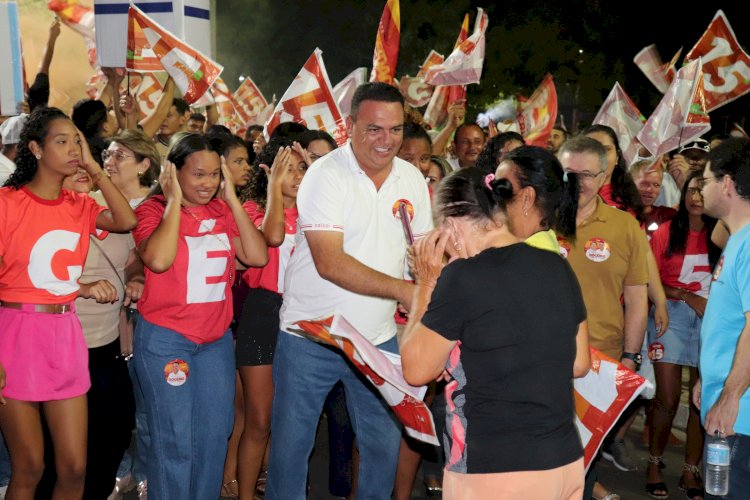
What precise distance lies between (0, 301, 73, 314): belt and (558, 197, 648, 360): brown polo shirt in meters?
2.98

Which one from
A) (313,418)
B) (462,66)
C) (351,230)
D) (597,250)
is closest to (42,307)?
(313,418)

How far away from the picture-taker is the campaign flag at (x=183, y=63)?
28.8 feet

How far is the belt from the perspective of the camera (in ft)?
16.1

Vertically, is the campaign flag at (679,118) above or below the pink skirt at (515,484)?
above

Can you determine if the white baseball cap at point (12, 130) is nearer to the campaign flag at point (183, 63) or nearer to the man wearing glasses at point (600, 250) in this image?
the campaign flag at point (183, 63)

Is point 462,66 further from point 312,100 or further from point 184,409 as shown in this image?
point 184,409

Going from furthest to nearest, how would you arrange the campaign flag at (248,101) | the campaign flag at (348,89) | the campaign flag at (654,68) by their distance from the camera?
the campaign flag at (248,101) < the campaign flag at (654,68) < the campaign flag at (348,89)

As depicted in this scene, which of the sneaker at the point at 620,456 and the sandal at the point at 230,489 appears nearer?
the sandal at the point at 230,489

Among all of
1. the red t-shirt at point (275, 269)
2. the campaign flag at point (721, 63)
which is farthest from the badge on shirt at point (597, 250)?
the campaign flag at point (721, 63)

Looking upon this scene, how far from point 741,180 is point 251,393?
10.6ft

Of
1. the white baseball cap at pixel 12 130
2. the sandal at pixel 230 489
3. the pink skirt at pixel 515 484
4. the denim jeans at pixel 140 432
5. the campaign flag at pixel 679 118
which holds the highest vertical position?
the campaign flag at pixel 679 118

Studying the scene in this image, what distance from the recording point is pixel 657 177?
27.6 feet

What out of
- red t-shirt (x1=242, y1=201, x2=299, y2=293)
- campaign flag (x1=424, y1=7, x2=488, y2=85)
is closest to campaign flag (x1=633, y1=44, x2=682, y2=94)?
campaign flag (x1=424, y1=7, x2=488, y2=85)

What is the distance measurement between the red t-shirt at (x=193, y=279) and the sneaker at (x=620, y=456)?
377cm
